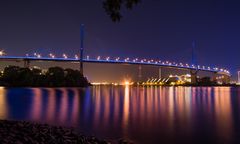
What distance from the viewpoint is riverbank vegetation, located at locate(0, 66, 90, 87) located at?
185 ft

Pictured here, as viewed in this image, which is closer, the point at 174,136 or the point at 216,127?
the point at 174,136

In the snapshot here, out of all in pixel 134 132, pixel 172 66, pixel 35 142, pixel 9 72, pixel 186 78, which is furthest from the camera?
pixel 186 78

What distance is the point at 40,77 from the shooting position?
5847 cm

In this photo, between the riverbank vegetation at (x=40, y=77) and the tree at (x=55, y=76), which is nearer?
the riverbank vegetation at (x=40, y=77)

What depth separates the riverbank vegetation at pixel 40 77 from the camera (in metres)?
56.3

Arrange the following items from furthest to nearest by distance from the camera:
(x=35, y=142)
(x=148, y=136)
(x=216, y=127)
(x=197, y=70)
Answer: (x=197, y=70) → (x=216, y=127) → (x=148, y=136) → (x=35, y=142)

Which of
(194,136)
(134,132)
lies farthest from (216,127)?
(134,132)

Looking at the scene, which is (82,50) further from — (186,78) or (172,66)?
(186,78)

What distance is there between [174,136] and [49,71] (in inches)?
1997

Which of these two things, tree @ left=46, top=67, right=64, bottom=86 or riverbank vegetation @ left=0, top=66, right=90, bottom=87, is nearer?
riverbank vegetation @ left=0, top=66, right=90, bottom=87

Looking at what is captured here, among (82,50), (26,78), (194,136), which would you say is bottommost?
(194,136)

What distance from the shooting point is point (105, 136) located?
10016mm

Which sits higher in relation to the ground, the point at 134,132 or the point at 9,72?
the point at 9,72

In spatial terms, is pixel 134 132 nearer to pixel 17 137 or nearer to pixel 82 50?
pixel 17 137
